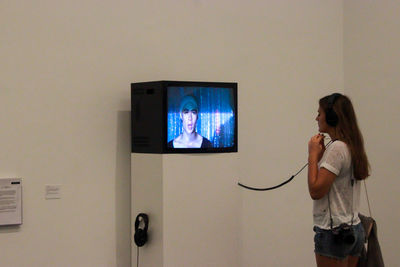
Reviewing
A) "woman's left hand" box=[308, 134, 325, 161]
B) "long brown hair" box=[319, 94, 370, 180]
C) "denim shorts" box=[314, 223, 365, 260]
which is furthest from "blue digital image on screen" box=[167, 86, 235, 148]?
"denim shorts" box=[314, 223, 365, 260]

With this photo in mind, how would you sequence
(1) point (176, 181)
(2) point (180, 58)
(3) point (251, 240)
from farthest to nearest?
(3) point (251, 240) < (2) point (180, 58) < (1) point (176, 181)

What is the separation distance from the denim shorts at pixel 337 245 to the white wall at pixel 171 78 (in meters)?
0.75

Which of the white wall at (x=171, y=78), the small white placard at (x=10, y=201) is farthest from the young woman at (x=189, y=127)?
the small white placard at (x=10, y=201)

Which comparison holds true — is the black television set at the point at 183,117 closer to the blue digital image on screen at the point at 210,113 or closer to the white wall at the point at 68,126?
the blue digital image on screen at the point at 210,113

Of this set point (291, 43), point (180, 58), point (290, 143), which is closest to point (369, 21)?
point (291, 43)

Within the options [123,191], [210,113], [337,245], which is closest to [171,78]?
[210,113]

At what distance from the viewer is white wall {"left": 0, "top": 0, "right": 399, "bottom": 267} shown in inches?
132

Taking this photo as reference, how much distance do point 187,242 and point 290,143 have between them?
149cm

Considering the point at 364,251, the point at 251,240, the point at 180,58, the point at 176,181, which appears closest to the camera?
the point at 364,251

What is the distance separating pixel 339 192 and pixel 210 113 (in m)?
1.00

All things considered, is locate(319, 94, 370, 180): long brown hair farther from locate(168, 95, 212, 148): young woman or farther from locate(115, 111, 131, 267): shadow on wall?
locate(115, 111, 131, 267): shadow on wall

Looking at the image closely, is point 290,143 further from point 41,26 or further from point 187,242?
point 41,26

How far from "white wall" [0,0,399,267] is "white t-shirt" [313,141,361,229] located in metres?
0.76

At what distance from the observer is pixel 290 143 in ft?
14.3
